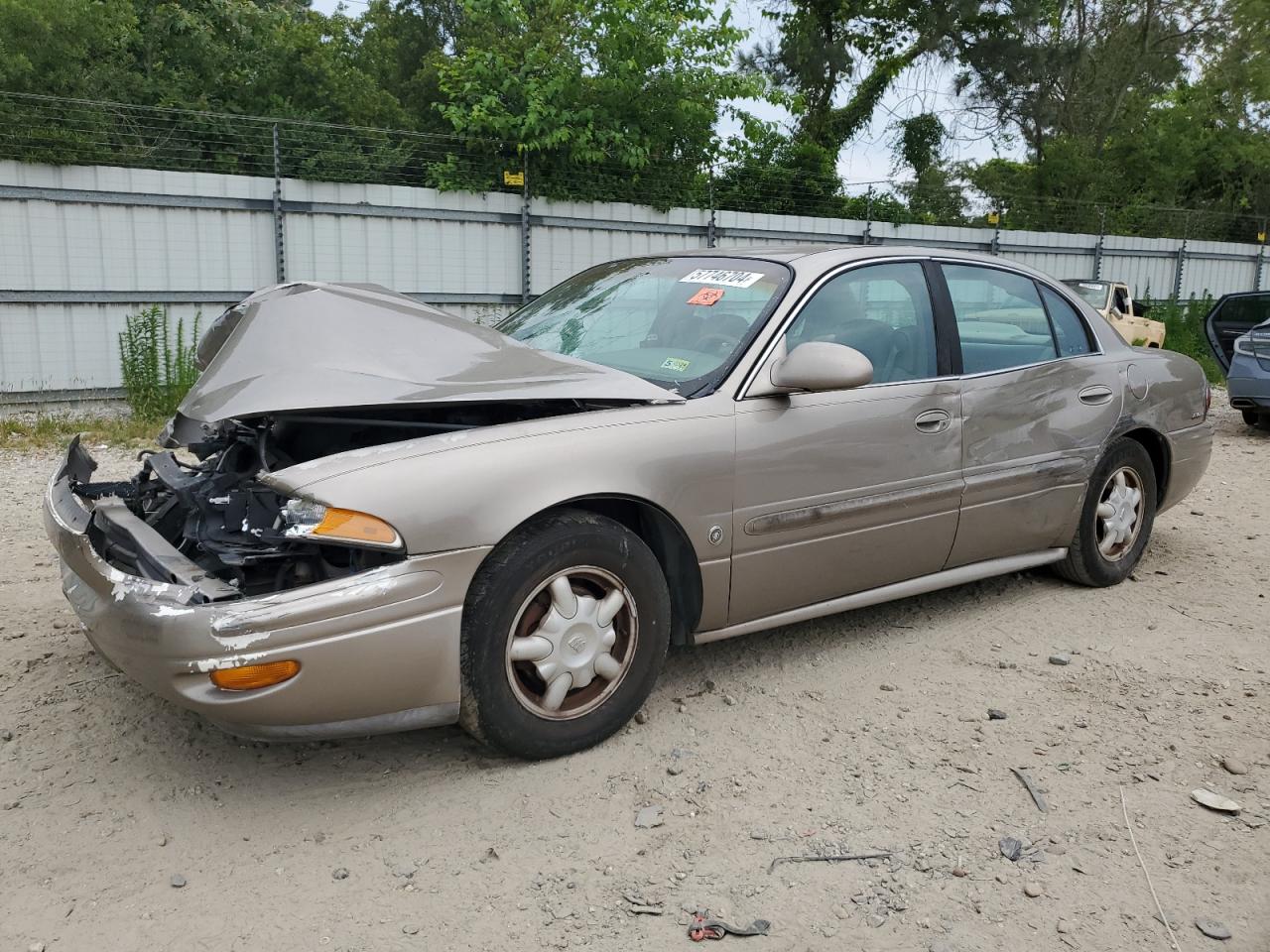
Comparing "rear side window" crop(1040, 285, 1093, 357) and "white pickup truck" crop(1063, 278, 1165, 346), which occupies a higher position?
"rear side window" crop(1040, 285, 1093, 357)

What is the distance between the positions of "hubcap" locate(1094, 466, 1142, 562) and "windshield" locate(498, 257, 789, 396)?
209cm

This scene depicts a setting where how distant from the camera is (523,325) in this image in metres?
4.53

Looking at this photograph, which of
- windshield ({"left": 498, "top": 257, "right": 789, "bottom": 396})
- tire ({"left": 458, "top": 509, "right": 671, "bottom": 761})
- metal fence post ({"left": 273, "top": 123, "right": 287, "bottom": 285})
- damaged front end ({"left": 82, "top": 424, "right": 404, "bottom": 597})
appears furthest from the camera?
metal fence post ({"left": 273, "top": 123, "right": 287, "bottom": 285})

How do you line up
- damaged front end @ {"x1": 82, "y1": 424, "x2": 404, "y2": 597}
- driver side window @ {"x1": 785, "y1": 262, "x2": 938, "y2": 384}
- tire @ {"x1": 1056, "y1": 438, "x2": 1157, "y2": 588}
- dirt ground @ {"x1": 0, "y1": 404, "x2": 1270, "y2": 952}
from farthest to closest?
tire @ {"x1": 1056, "y1": 438, "x2": 1157, "y2": 588} → driver side window @ {"x1": 785, "y1": 262, "x2": 938, "y2": 384} → damaged front end @ {"x1": 82, "y1": 424, "x2": 404, "y2": 597} → dirt ground @ {"x1": 0, "y1": 404, "x2": 1270, "y2": 952}

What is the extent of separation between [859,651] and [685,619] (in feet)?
3.13

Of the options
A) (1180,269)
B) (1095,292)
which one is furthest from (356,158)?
(1180,269)

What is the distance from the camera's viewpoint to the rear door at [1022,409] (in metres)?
4.33

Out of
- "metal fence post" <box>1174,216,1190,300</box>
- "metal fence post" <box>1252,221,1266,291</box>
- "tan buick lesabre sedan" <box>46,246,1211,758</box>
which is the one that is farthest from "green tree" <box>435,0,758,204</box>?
"metal fence post" <box>1252,221,1266,291</box>

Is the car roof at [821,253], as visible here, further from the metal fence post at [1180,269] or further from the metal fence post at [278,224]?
the metal fence post at [1180,269]

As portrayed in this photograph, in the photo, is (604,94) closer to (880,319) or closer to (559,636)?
(880,319)

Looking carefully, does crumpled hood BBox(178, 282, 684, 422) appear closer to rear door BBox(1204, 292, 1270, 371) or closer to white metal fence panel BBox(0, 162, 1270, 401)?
white metal fence panel BBox(0, 162, 1270, 401)

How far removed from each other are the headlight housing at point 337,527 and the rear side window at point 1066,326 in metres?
3.27

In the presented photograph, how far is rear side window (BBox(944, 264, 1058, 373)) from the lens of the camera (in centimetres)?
439

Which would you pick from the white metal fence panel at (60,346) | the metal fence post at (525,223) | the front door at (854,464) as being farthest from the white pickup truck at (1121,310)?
the front door at (854,464)
